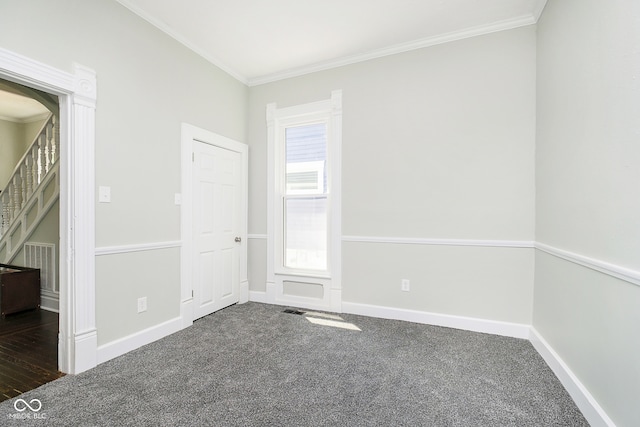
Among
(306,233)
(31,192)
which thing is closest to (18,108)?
(31,192)

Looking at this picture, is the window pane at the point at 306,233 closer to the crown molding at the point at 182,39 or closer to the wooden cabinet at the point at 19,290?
the crown molding at the point at 182,39

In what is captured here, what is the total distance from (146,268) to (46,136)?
2779mm

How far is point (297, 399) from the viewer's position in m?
1.85

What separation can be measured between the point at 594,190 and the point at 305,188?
107 inches

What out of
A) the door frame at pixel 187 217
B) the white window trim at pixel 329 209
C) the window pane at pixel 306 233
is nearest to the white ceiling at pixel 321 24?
the white window trim at pixel 329 209

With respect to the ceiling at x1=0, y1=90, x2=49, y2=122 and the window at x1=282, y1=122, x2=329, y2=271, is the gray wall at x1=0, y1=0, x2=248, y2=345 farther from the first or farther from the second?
the ceiling at x1=0, y1=90, x2=49, y2=122

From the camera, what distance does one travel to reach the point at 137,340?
2.57 m

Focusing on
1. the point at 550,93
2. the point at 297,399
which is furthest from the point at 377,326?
the point at 550,93

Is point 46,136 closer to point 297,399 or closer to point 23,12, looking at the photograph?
point 23,12

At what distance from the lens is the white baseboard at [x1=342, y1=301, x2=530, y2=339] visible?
9.23ft

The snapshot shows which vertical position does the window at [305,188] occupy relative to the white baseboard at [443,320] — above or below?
above

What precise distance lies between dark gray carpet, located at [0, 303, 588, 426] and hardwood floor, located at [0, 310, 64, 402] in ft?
0.54

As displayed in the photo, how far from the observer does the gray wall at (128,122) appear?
2066mm

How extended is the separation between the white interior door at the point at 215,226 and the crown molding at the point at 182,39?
3.18 feet
